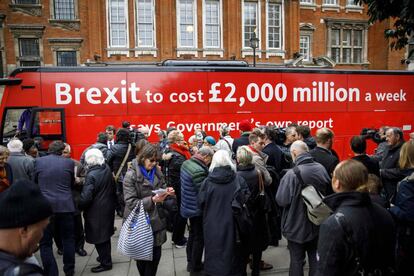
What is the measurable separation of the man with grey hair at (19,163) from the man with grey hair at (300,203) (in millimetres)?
3761

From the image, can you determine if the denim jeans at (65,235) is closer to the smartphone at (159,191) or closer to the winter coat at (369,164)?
the smartphone at (159,191)

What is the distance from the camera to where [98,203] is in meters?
4.57

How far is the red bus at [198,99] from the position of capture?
8883 millimetres

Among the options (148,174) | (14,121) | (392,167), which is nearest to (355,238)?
(148,174)

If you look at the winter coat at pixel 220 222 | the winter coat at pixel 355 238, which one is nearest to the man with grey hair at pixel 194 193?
the winter coat at pixel 220 222

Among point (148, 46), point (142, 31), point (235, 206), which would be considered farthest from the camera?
point (148, 46)

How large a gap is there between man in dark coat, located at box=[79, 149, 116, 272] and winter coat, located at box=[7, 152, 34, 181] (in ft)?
3.69

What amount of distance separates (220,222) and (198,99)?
21.9 ft

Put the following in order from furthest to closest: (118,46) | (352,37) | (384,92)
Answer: (352,37) → (118,46) → (384,92)

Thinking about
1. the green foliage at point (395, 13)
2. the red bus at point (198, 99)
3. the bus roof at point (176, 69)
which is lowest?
the red bus at point (198, 99)

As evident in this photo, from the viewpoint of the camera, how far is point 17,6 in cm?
2072

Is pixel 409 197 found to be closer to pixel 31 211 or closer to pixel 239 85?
pixel 31 211

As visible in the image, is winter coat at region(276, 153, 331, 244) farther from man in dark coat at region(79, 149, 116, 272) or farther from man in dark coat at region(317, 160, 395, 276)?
man in dark coat at region(79, 149, 116, 272)

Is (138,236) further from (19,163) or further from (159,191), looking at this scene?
(19,163)
